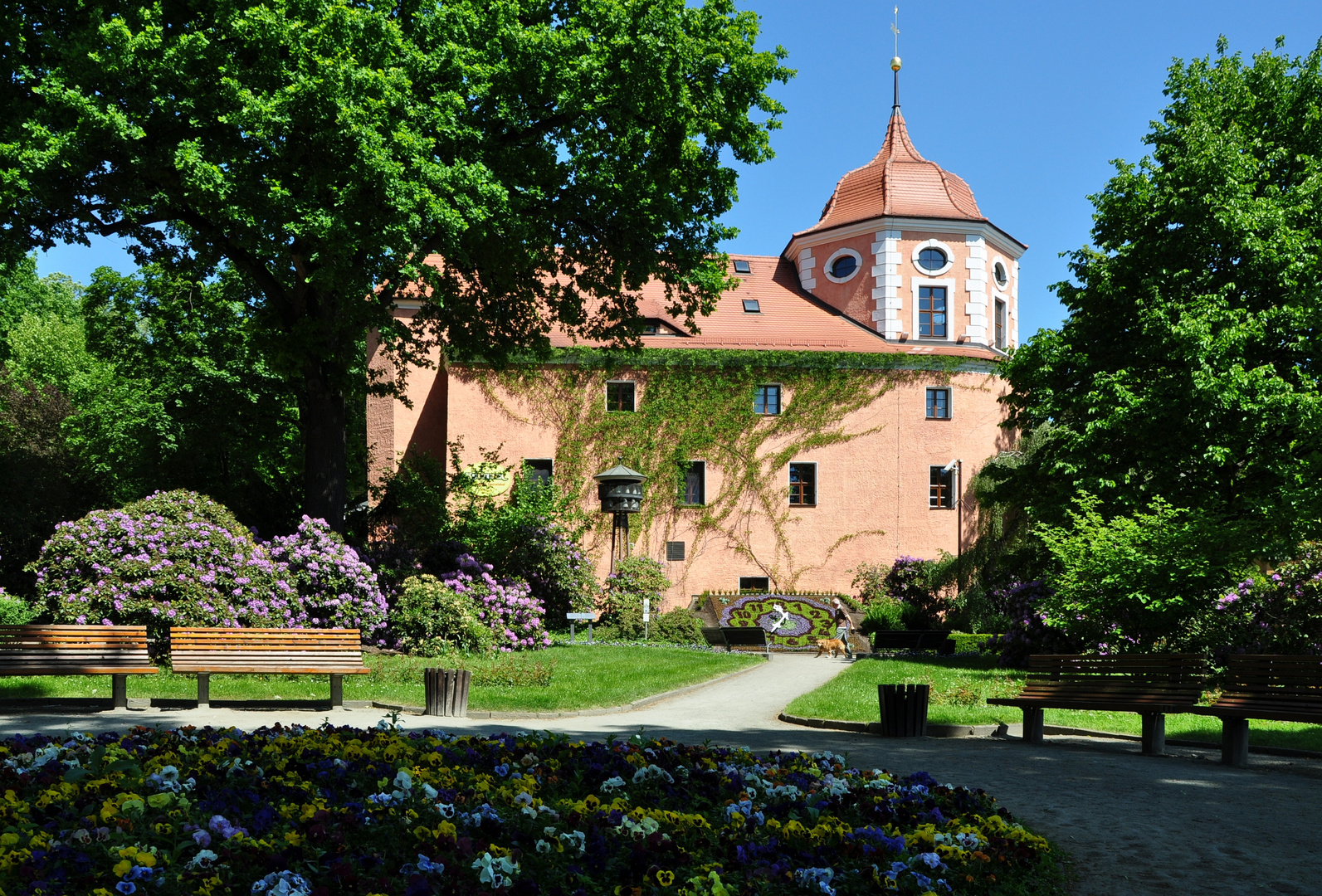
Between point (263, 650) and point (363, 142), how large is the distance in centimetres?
758

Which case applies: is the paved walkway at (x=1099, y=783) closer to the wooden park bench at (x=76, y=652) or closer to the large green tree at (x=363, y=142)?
the wooden park bench at (x=76, y=652)

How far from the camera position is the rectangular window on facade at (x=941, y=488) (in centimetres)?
3444

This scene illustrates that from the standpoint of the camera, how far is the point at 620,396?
33938 millimetres

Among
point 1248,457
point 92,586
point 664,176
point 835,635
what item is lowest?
point 835,635

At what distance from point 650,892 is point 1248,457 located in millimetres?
19465

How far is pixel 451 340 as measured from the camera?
78.2 feet

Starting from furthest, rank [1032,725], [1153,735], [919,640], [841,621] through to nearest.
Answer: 1. [841,621]
2. [919,640]
3. [1032,725]
4. [1153,735]

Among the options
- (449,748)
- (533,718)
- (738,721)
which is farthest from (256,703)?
(449,748)

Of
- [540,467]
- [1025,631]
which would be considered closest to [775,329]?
[540,467]

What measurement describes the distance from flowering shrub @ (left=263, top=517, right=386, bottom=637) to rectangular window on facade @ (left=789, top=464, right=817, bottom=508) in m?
16.9

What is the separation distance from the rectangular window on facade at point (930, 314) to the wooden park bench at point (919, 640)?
13.2 m

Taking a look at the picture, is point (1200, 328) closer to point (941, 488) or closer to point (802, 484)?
point (941, 488)

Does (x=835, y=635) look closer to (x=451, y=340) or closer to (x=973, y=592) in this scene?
(x=973, y=592)

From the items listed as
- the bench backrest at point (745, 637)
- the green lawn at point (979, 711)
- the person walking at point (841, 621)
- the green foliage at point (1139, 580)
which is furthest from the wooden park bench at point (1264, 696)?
the person walking at point (841, 621)
